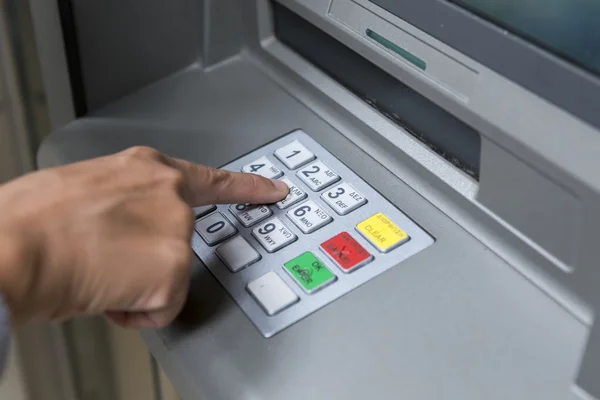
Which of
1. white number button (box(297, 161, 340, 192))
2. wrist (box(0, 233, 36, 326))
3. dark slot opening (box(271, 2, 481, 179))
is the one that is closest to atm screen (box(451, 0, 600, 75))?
dark slot opening (box(271, 2, 481, 179))

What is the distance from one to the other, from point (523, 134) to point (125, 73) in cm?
50

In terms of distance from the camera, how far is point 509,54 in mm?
550

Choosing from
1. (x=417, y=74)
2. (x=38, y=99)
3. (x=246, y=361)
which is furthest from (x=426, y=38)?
(x=38, y=99)

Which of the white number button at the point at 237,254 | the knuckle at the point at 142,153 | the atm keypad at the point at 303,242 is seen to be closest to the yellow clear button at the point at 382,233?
the atm keypad at the point at 303,242

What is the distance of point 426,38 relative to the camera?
24.6 inches

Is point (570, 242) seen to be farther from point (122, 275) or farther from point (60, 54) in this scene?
point (60, 54)

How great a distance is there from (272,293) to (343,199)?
129 mm

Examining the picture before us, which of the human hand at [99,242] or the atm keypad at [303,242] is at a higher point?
the human hand at [99,242]

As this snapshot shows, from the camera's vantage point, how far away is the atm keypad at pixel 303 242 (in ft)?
2.05

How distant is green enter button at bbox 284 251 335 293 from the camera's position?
63 cm

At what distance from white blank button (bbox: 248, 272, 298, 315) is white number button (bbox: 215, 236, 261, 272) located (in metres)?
0.03

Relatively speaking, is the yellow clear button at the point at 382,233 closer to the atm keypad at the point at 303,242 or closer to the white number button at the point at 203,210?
the atm keypad at the point at 303,242

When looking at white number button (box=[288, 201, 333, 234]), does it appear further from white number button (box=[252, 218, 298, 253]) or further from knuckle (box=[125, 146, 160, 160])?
knuckle (box=[125, 146, 160, 160])

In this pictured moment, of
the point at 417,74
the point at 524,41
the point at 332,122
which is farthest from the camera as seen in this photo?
the point at 332,122
